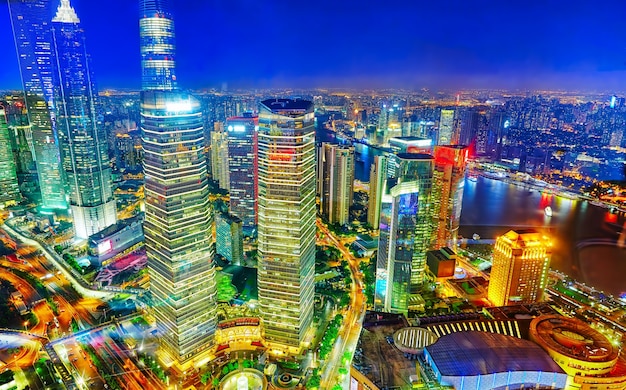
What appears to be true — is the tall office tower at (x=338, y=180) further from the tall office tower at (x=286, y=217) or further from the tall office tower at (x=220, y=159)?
the tall office tower at (x=286, y=217)

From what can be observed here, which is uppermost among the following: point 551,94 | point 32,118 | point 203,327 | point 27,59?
point 27,59

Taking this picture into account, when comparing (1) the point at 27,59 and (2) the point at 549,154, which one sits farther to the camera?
(2) the point at 549,154

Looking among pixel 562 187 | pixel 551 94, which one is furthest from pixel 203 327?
pixel 562 187

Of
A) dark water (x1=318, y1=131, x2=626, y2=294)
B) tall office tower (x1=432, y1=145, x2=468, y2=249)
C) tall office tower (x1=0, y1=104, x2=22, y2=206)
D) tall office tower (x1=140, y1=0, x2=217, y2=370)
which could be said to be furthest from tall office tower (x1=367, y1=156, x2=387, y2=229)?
tall office tower (x1=0, y1=104, x2=22, y2=206)

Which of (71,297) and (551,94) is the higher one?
(551,94)

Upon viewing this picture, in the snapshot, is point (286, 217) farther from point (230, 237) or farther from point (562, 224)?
point (562, 224)

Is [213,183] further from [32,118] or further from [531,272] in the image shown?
[531,272]

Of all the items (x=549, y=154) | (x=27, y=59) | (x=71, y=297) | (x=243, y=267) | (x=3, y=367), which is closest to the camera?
(x=3, y=367)
